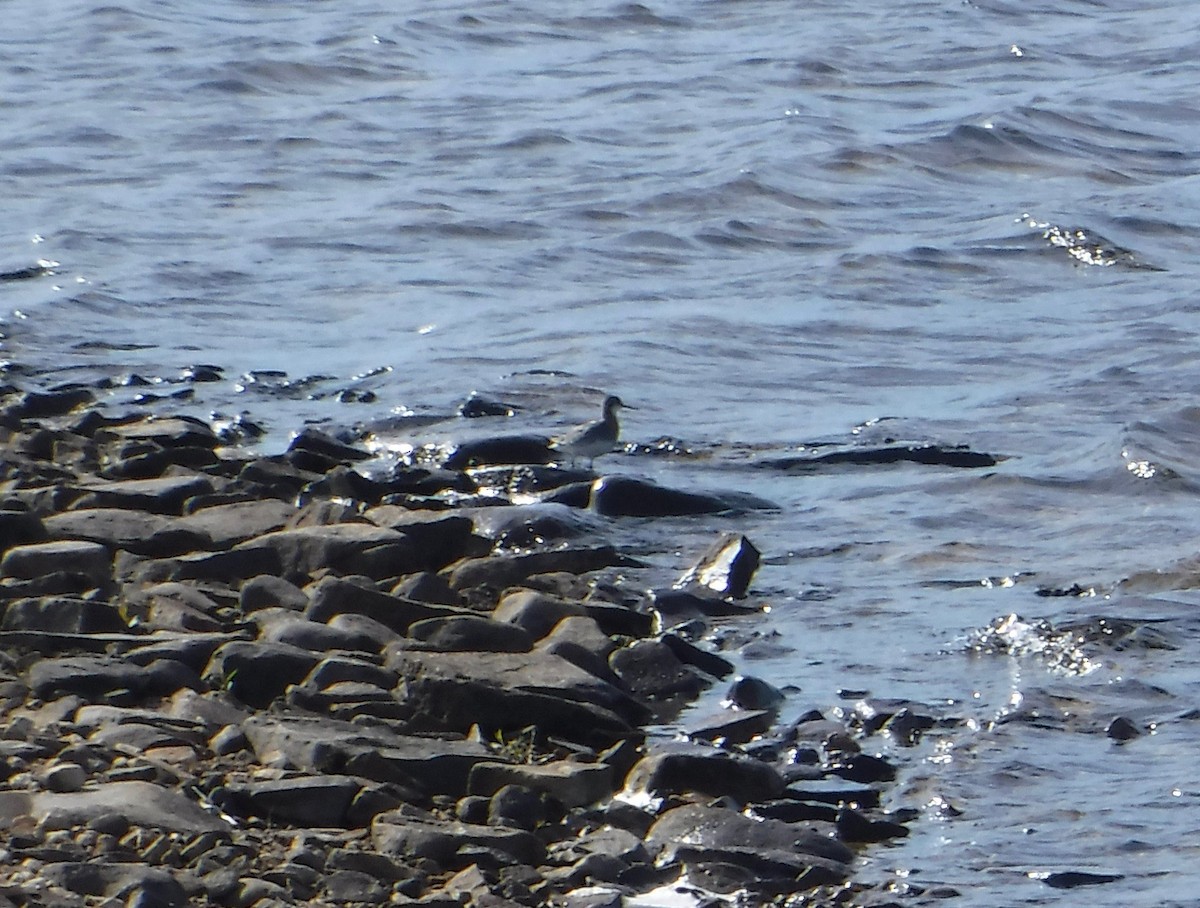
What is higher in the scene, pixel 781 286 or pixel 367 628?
pixel 367 628

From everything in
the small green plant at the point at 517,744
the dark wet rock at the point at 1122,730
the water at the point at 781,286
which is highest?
the small green plant at the point at 517,744

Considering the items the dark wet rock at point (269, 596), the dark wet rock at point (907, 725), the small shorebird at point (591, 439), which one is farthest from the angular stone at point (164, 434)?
the dark wet rock at point (907, 725)

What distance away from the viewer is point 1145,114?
17375 mm

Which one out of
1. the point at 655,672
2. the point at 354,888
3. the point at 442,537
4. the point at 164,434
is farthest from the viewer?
the point at 164,434

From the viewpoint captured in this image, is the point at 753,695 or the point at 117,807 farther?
the point at 753,695

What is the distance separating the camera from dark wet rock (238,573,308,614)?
6660 mm

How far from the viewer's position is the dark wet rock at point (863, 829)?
536 cm

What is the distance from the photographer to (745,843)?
17.1 ft

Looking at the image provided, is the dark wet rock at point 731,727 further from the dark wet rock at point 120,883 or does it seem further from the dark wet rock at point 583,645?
the dark wet rock at point 120,883

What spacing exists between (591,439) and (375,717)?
3.29 m

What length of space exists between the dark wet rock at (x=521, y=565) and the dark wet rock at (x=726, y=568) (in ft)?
0.86

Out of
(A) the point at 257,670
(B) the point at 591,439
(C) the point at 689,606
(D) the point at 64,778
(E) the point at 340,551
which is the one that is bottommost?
(B) the point at 591,439

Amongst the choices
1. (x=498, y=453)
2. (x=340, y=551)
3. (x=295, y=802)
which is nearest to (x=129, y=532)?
(x=340, y=551)

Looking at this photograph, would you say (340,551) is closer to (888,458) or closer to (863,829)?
(863,829)
